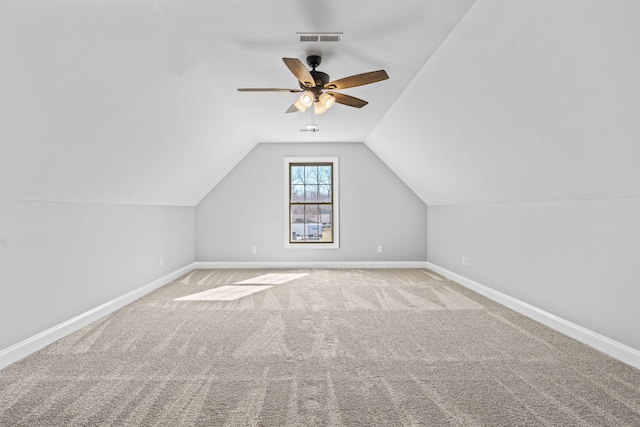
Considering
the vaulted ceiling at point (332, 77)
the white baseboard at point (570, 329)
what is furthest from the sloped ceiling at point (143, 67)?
the white baseboard at point (570, 329)

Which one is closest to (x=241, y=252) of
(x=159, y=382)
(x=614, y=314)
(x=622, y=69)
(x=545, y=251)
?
(x=159, y=382)

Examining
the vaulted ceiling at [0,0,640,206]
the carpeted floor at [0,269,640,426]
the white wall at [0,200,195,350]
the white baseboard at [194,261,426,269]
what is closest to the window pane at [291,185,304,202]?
the white baseboard at [194,261,426,269]

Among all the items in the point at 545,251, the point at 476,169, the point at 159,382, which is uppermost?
the point at 476,169

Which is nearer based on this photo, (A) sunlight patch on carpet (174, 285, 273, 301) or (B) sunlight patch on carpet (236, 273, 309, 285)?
(A) sunlight patch on carpet (174, 285, 273, 301)

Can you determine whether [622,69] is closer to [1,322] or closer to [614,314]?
[614,314]

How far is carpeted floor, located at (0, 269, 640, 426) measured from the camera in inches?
72.1

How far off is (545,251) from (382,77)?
230 centimetres

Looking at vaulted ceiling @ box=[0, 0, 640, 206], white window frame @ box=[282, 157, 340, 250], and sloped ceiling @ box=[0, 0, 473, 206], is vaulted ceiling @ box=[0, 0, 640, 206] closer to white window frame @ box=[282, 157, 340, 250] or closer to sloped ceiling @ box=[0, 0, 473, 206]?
sloped ceiling @ box=[0, 0, 473, 206]

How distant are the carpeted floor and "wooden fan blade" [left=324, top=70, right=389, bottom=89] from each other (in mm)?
2107

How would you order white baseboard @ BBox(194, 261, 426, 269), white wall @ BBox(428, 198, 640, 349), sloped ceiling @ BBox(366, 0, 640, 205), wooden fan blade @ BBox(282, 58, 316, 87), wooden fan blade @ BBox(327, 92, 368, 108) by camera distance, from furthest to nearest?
1. white baseboard @ BBox(194, 261, 426, 269)
2. wooden fan blade @ BBox(327, 92, 368, 108)
3. white wall @ BBox(428, 198, 640, 349)
4. wooden fan blade @ BBox(282, 58, 316, 87)
5. sloped ceiling @ BBox(366, 0, 640, 205)

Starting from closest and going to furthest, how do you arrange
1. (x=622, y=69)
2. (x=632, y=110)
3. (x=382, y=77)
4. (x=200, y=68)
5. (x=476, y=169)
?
(x=622, y=69) → (x=632, y=110) → (x=382, y=77) → (x=200, y=68) → (x=476, y=169)

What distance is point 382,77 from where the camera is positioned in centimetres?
259

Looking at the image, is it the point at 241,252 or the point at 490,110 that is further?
the point at 241,252

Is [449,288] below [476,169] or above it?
below
